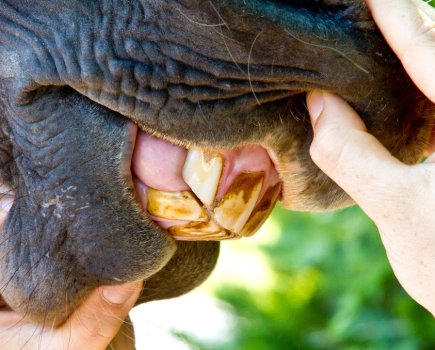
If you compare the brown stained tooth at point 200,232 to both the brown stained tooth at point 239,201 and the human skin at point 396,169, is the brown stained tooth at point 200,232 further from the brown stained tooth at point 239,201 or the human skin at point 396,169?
the human skin at point 396,169

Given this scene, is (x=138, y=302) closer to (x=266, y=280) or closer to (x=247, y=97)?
(x=247, y=97)

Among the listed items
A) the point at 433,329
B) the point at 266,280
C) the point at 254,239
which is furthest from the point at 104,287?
the point at 254,239

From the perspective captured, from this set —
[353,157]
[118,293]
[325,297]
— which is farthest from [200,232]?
[325,297]

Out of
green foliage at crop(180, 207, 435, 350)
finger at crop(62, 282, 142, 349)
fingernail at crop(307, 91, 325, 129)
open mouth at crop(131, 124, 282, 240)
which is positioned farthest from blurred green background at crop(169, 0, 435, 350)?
fingernail at crop(307, 91, 325, 129)

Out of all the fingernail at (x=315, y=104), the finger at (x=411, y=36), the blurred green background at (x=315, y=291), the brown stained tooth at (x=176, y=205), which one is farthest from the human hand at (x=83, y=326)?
the blurred green background at (x=315, y=291)

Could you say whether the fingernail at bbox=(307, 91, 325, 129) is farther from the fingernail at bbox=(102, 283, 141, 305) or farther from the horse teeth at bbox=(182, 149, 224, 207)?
the fingernail at bbox=(102, 283, 141, 305)
